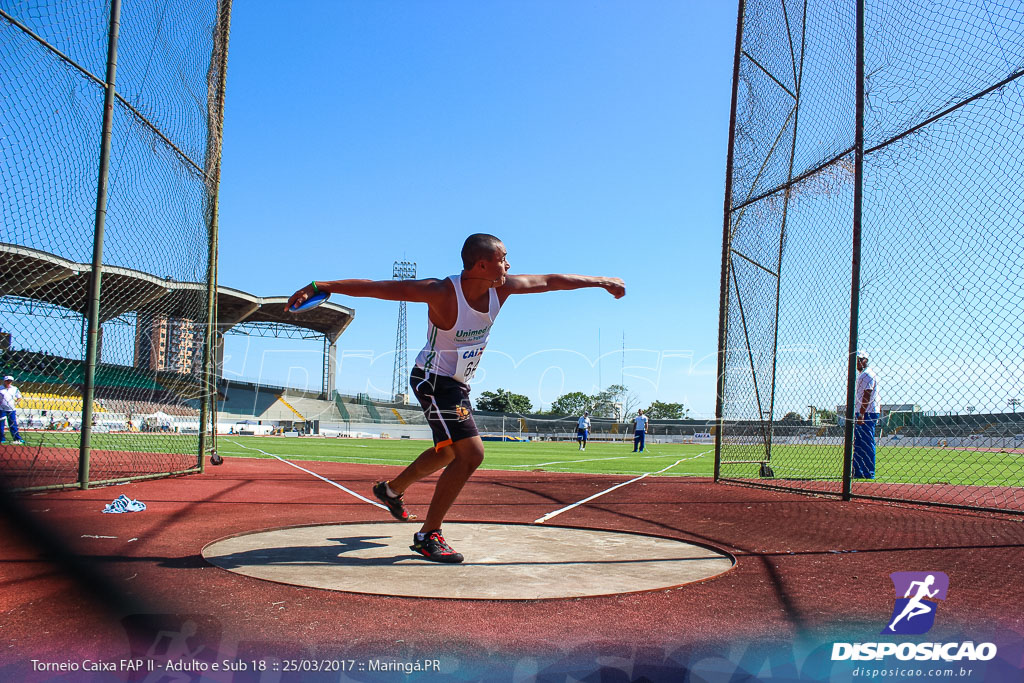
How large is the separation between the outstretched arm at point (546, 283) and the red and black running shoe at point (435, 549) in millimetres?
1584

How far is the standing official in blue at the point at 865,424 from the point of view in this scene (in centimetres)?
943

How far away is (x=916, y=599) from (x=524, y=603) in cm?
192

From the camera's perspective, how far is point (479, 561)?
4098mm

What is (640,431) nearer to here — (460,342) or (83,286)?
(83,286)

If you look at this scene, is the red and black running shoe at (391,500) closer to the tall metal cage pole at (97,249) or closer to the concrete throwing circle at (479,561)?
the concrete throwing circle at (479,561)

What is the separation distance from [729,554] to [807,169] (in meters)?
6.11

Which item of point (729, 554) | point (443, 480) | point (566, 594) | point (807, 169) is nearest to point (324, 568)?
point (443, 480)

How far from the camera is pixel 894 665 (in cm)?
244

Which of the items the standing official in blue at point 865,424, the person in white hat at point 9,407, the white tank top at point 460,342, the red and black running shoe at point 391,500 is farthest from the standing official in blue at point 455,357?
the person in white hat at point 9,407

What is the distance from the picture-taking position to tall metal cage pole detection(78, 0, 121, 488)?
267 inches

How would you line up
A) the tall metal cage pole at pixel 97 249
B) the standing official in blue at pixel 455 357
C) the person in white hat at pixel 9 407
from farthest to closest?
1. the person in white hat at pixel 9 407
2. the tall metal cage pole at pixel 97 249
3. the standing official in blue at pixel 455 357

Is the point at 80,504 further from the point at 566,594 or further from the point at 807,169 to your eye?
the point at 807,169

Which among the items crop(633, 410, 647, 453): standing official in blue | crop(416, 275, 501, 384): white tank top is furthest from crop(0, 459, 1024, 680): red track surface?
crop(633, 410, 647, 453): standing official in blue

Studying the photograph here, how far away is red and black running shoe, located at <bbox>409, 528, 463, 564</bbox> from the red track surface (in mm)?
282
